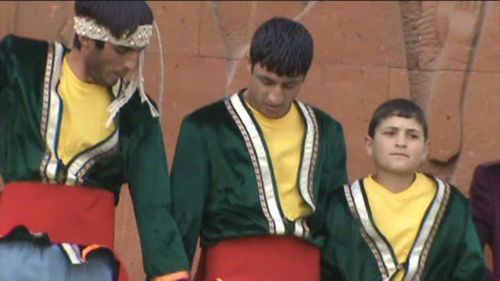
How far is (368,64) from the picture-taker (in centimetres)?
699

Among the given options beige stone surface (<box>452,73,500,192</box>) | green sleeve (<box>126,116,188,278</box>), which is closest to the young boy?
green sleeve (<box>126,116,188,278</box>)

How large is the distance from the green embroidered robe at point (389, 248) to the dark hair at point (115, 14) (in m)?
0.86

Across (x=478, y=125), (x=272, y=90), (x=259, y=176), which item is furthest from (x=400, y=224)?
(x=478, y=125)

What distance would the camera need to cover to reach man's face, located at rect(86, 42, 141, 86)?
17.2ft

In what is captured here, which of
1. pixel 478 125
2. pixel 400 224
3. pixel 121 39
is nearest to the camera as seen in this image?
pixel 121 39

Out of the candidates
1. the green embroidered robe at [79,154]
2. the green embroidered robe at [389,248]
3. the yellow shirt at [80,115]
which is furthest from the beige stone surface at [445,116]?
the yellow shirt at [80,115]

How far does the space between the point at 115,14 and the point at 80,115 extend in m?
0.30

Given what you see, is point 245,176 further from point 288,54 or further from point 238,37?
point 238,37

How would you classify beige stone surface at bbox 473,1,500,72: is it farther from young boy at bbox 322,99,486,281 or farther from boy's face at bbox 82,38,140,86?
boy's face at bbox 82,38,140,86

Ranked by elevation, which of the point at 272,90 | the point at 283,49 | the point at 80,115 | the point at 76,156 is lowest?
the point at 76,156

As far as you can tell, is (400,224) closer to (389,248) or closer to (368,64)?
(389,248)

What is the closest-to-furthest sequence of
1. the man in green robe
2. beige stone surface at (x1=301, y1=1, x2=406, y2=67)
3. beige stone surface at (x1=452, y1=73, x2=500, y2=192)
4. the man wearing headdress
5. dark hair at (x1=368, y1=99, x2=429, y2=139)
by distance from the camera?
the man wearing headdress
the man in green robe
dark hair at (x1=368, y1=99, x2=429, y2=139)
beige stone surface at (x1=452, y1=73, x2=500, y2=192)
beige stone surface at (x1=301, y1=1, x2=406, y2=67)

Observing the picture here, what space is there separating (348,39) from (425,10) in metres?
0.30

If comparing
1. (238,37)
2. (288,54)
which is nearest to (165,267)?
(288,54)
